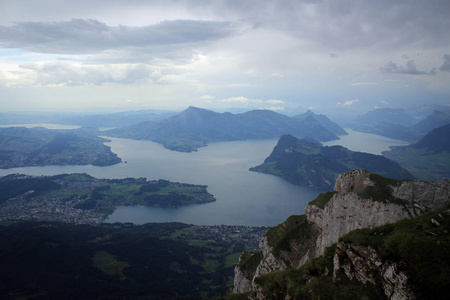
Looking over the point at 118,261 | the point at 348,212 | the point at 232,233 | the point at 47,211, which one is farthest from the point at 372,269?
the point at 47,211

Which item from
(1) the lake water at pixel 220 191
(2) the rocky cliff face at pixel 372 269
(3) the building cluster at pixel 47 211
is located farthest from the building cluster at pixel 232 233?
(2) the rocky cliff face at pixel 372 269

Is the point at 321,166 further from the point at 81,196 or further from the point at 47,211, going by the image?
the point at 47,211

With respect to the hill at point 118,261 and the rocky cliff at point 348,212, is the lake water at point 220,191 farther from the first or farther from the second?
the rocky cliff at point 348,212

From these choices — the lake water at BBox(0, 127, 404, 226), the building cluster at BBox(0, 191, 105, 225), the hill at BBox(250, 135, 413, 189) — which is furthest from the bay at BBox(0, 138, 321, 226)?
the hill at BBox(250, 135, 413, 189)

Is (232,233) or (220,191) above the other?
(220,191)

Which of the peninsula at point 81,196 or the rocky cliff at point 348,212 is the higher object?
the rocky cliff at point 348,212

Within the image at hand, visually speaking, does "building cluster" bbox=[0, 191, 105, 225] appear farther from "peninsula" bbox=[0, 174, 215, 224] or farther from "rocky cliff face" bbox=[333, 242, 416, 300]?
"rocky cliff face" bbox=[333, 242, 416, 300]

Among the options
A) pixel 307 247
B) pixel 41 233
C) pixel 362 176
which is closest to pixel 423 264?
pixel 362 176
